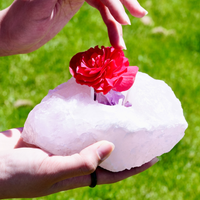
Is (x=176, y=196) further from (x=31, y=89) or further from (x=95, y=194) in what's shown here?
(x=31, y=89)

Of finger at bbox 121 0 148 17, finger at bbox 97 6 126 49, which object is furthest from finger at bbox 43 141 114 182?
finger at bbox 121 0 148 17

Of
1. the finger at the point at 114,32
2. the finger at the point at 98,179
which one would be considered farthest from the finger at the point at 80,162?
the finger at the point at 114,32

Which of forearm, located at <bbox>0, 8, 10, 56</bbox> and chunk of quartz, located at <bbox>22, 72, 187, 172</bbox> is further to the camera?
forearm, located at <bbox>0, 8, 10, 56</bbox>

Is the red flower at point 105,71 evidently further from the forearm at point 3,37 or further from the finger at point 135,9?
the forearm at point 3,37

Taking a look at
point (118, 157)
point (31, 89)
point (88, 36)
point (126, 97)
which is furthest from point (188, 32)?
point (118, 157)

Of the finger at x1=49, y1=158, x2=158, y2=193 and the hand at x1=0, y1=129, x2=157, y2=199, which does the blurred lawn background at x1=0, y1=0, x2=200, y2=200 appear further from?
the hand at x1=0, y1=129, x2=157, y2=199

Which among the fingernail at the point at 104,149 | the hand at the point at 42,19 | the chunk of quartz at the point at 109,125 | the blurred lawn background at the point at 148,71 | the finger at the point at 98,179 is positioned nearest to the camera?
the fingernail at the point at 104,149

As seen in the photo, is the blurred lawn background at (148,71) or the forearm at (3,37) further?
the blurred lawn background at (148,71)
